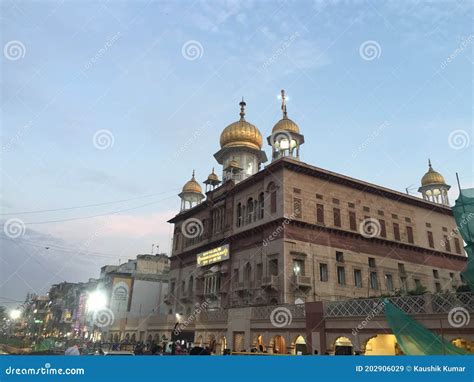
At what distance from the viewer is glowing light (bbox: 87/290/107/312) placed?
62.5 meters

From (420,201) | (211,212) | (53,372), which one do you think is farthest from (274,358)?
(420,201)

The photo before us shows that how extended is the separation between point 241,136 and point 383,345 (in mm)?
29932

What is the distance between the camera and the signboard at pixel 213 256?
36.5 metres

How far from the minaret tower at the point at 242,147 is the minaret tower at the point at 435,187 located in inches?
923

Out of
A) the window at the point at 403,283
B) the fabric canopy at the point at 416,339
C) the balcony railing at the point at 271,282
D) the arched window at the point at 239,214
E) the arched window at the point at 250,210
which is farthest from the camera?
the arched window at the point at 239,214

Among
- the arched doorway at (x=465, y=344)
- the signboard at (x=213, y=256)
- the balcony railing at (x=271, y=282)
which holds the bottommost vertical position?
the arched doorway at (x=465, y=344)

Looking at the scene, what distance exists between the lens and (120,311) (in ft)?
193

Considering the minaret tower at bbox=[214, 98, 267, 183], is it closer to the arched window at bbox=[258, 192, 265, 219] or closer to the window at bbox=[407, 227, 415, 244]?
the arched window at bbox=[258, 192, 265, 219]

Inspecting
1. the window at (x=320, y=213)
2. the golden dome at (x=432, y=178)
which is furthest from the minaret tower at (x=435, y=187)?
the window at (x=320, y=213)

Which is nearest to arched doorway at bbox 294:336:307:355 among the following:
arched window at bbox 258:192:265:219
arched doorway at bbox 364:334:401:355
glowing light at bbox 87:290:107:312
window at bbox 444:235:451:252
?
arched doorway at bbox 364:334:401:355

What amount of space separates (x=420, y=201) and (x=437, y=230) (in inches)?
162

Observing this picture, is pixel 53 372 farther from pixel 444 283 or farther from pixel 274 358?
pixel 444 283

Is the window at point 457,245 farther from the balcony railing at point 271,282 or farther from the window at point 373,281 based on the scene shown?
the balcony railing at point 271,282

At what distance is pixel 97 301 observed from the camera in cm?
6391
